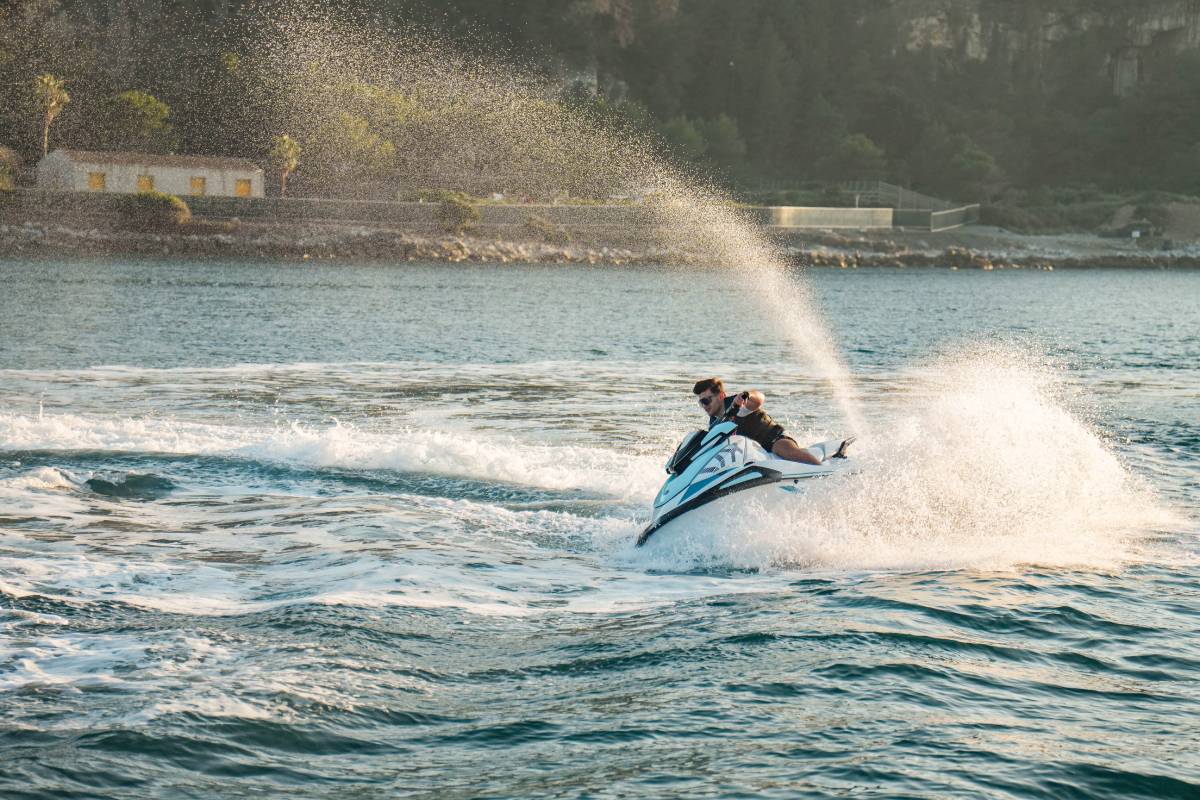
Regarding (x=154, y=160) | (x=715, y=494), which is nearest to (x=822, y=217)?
(x=154, y=160)

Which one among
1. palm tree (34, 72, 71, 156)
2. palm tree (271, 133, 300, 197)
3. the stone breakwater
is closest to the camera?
the stone breakwater

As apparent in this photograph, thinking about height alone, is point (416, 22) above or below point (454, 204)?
above

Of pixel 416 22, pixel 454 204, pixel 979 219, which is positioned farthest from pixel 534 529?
pixel 416 22

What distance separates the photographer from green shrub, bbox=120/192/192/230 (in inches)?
4163

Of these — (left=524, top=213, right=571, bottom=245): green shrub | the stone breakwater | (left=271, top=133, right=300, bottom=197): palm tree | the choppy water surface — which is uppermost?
(left=271, top=133, right=300, bottom=197): palm tree

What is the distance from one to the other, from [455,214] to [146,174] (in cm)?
2415

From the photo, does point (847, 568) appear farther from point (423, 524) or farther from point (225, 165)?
point (225, 165)

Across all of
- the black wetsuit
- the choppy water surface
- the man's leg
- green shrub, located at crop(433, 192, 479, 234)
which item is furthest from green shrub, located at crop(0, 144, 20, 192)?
the man's leg

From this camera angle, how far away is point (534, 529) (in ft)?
60.3

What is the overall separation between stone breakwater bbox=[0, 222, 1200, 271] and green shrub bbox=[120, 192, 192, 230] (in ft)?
2.99

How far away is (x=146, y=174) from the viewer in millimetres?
115625

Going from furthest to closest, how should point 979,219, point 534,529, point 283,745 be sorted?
point 979,219 < point 534,529 < point 283,745

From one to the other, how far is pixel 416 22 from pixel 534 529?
155805 mm

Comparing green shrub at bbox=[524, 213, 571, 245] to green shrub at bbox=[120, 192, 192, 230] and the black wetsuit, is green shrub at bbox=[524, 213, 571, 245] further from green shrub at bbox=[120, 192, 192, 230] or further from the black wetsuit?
the black wetsuit
